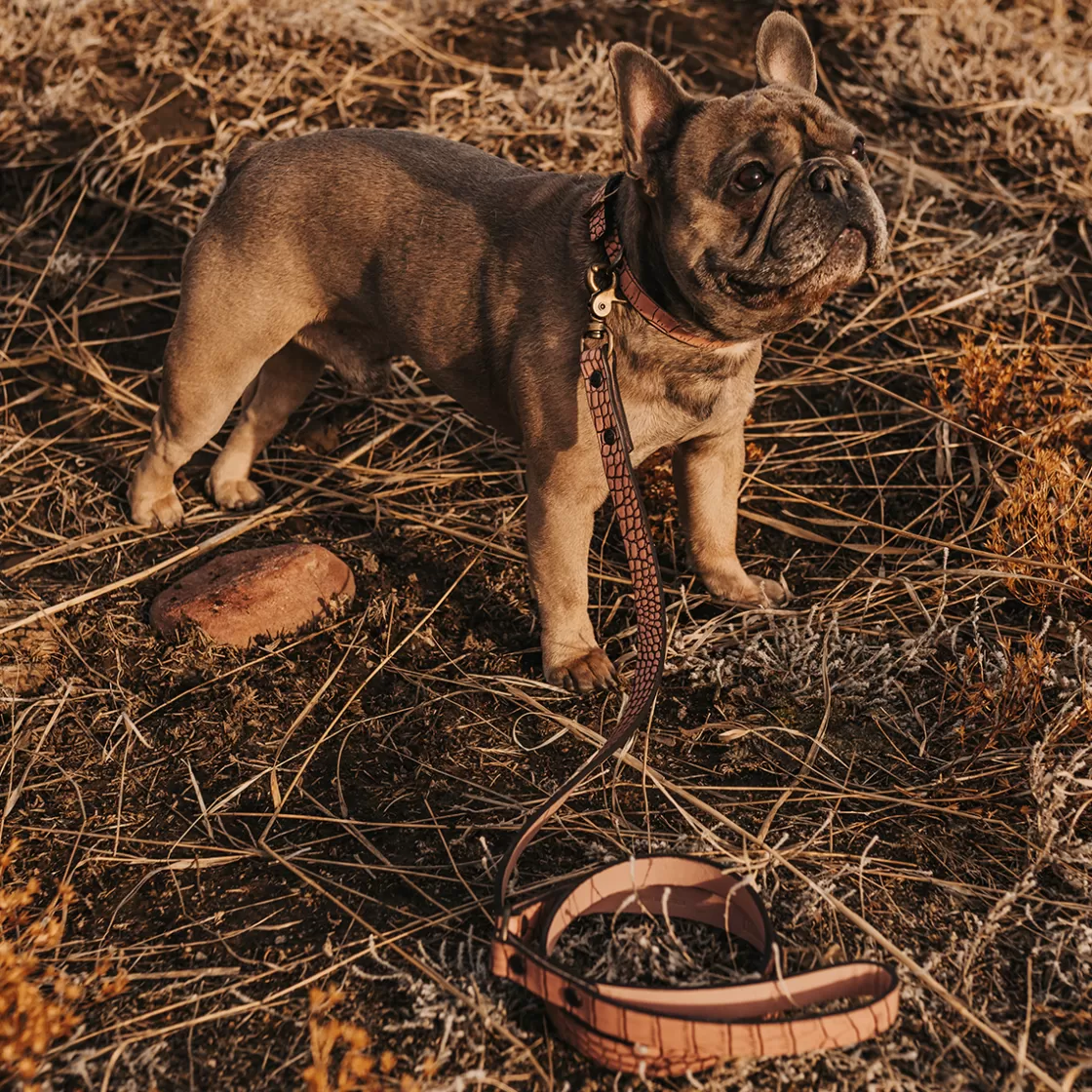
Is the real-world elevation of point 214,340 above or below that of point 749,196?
below

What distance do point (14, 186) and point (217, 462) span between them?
2.77 metres

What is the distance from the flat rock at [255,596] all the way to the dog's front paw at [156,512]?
0.58 m

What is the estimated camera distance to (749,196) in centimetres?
321

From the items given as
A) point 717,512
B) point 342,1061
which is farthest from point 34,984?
point 717,512

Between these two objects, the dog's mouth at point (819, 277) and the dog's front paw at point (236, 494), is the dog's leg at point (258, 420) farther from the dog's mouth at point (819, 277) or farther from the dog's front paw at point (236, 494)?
the dog's mouth at point (819, 277)

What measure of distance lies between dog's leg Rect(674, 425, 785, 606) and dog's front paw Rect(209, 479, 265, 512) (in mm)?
1876

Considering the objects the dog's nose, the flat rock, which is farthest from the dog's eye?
the flat rock

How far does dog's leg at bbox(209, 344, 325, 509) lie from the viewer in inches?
193

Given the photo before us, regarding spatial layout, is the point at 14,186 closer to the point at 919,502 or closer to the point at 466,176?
the point at 466,176

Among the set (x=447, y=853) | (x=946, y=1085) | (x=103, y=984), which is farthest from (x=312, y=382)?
(x=946, y=1085)

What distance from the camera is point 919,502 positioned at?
472 centimetres

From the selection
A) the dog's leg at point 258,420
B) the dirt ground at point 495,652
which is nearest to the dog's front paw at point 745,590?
the dirt ground at point 495,652

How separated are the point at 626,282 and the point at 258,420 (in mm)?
2130

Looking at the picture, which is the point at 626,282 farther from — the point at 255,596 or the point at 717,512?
the point at 255,596
